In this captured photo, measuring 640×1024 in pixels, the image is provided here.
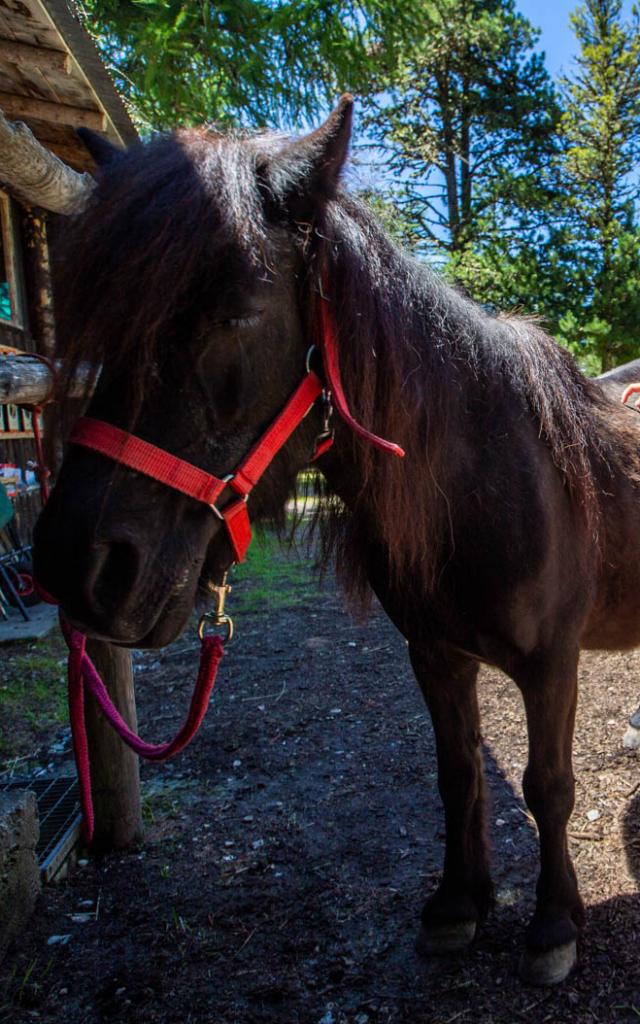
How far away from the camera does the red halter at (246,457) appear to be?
1.24 meters

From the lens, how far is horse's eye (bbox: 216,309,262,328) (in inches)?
50.4

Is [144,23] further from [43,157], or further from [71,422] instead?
[71,422]

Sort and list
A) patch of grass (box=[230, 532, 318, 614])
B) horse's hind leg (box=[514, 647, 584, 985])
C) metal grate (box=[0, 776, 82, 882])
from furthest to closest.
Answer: patch of grass (box=[230, 532, 318, 614]), metal grate (box=[0, 776, 82, 882]), horse's hind leg (box=[514, 647, 584, 985])

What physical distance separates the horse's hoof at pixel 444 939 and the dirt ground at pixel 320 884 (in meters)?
0.05

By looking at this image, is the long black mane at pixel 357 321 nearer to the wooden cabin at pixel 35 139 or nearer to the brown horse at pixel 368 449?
the brown horse at pixel 368 449

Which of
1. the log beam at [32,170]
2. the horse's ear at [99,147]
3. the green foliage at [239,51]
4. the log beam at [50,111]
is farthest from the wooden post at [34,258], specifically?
the horse's ear at [99,147]

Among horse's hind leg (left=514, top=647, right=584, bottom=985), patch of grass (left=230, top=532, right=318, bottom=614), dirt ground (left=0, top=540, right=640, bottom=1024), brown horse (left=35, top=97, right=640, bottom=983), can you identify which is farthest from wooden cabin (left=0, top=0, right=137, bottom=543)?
patch of grass (left=230, top=532, right=318, bottom=614)

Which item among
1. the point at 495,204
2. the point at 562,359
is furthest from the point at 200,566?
the point at 495,204

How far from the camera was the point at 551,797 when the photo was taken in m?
1.94

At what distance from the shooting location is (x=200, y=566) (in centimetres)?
133

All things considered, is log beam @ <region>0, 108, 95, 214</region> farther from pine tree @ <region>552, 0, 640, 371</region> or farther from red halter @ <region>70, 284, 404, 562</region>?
pine tree @ <region>552, 0, 640, 371</region>

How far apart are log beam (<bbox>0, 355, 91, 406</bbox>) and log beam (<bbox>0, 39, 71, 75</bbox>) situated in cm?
217

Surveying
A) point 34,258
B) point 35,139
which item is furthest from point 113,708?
point 34,258

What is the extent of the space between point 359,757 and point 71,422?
254 centimetres
